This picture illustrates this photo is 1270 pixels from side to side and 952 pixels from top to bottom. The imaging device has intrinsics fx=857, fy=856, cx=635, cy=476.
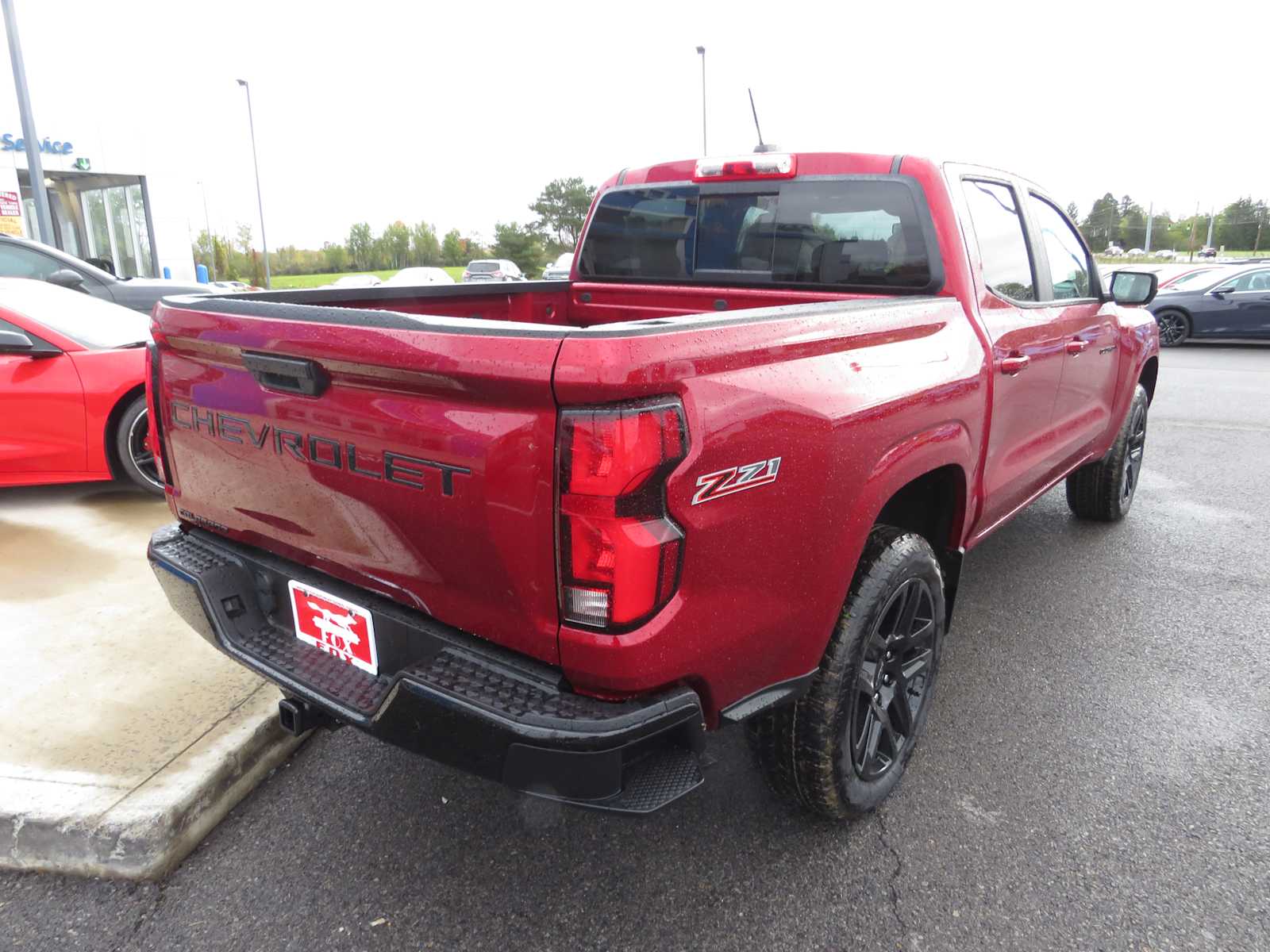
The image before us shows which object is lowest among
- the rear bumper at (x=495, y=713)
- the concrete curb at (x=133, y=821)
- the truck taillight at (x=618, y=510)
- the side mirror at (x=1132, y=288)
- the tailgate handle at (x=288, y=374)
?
the concrete curb at (x=133, y=821)

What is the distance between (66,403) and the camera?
4820mm

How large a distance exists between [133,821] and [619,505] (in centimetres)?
170

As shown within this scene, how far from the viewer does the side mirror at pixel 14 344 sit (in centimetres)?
473

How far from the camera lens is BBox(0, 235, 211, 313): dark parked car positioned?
8180mm

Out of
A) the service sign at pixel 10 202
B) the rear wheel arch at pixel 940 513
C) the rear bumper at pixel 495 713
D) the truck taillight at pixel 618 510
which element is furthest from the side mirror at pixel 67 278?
the service sign at pixel 10 202

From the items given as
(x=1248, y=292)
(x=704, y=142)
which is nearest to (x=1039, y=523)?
(x=1248, y=292)

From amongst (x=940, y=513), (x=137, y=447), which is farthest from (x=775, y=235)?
(x=137, y=447)

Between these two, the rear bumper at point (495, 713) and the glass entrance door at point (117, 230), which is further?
the glass entrance door at point (117, 230)

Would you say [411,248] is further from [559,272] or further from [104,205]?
[559,272]

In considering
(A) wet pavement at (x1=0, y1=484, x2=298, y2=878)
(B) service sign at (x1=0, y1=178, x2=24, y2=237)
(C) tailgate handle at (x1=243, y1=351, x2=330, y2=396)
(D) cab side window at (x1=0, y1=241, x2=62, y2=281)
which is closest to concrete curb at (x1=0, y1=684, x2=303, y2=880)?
(A) wet pavement at (x1=0, y1=484, x2=298, y2=878)

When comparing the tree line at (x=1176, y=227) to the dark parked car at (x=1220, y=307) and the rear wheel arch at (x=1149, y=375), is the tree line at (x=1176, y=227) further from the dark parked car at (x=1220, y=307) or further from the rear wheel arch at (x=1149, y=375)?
the rear wheel arch at (x=1149, y=375)

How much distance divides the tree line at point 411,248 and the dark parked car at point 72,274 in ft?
100

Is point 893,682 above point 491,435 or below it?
below

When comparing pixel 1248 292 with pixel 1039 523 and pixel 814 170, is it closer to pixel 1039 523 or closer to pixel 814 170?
pixel 1039 523
